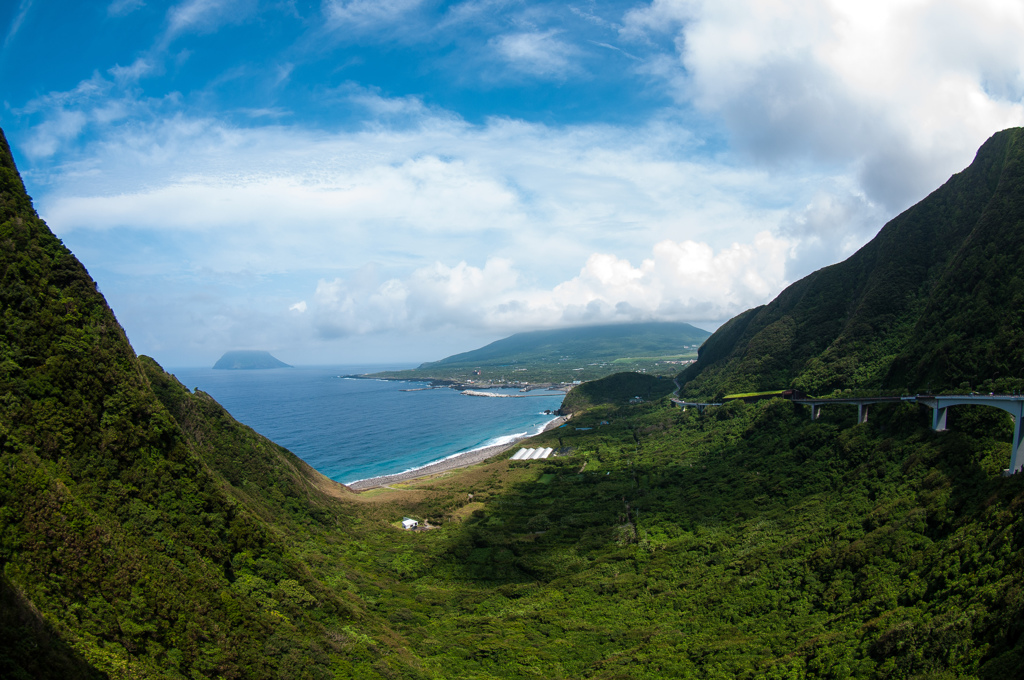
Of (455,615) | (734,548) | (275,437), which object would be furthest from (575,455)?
(275,437)

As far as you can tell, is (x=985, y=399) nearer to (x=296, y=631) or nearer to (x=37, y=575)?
(x=296, y=631)

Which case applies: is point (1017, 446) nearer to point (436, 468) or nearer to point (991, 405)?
point (991, 405)

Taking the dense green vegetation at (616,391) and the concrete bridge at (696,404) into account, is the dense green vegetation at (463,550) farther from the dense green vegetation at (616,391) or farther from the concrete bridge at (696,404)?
the dense green vegetation at (616,391)

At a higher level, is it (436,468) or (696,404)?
(696,404)

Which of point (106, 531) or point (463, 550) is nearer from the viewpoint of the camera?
point (106, 531)

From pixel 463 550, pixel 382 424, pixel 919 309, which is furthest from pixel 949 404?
pixel 382 424

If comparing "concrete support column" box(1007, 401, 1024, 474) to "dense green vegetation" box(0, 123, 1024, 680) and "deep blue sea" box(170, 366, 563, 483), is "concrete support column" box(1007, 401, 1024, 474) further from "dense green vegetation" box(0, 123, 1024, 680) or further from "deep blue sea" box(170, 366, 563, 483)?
"deep blue sea" box(170, 366, 563, 483)
